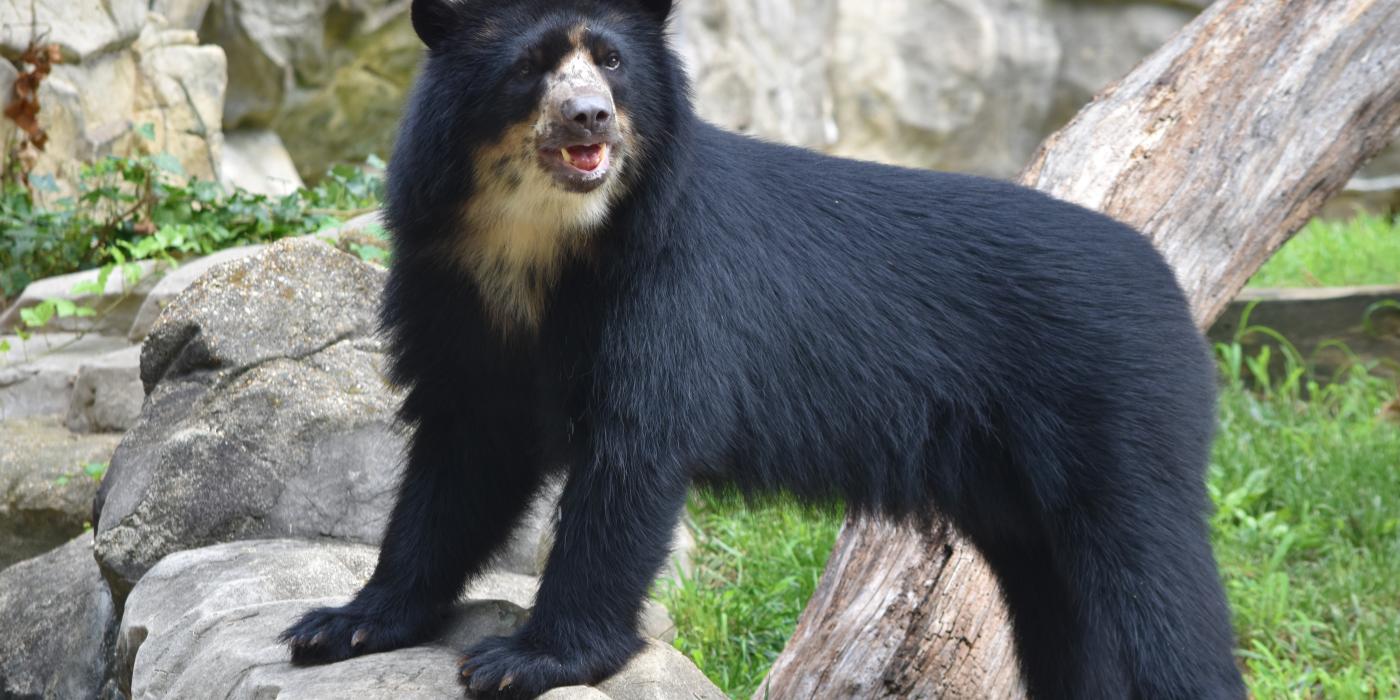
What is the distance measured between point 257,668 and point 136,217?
404 centimetres

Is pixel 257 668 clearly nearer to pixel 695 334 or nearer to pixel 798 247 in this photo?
pixel 695 334

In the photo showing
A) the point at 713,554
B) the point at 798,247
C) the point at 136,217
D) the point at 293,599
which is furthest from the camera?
the point at 136,217

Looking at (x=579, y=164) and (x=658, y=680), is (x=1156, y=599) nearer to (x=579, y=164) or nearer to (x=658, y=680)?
(x=658, y=680)

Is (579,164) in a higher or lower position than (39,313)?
higher

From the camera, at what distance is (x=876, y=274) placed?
11.2ft

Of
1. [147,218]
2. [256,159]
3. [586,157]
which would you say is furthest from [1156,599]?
[256,159]

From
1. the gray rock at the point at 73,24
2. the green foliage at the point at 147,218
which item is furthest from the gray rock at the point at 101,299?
the gray rock at the point at 73,24

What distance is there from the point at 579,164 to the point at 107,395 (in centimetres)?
314

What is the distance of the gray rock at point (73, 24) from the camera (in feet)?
24.0

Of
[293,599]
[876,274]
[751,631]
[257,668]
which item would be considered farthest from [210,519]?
[876,274]

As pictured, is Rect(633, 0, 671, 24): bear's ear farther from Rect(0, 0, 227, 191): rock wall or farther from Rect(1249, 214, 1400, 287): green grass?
Rect(1249, 214, 1400, 287): green grass

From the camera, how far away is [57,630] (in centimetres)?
438

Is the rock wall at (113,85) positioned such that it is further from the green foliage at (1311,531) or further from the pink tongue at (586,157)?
the green foliage at (1311,531)

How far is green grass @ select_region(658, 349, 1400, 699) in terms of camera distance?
15.3ft
